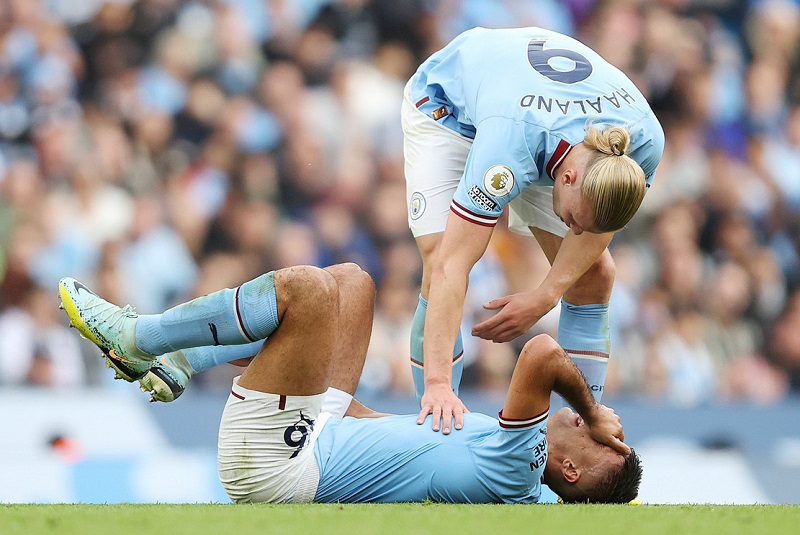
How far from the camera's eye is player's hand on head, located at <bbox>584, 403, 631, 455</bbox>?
3.99 m

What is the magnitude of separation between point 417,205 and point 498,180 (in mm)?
741

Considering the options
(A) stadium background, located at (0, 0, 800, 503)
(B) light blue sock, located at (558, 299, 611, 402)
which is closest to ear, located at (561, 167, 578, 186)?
(B) light blue sock, located at (558, 299, 611, 402)

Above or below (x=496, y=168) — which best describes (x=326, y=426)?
below

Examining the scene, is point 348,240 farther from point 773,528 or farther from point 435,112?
point 773,528

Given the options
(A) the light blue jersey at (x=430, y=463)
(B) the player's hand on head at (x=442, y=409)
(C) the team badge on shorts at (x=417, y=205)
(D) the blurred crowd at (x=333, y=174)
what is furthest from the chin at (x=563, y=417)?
(D) the blurred crowd at (x=333, y=174)

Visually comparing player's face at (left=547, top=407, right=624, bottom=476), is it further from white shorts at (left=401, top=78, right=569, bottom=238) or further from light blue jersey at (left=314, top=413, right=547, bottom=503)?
white shorts at (left=401, top=78, right=569, bottom=238)

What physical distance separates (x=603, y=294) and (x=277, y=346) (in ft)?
5.45

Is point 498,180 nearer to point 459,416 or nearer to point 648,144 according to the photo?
point 648,144

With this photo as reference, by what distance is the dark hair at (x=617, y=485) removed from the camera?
4.04 meters

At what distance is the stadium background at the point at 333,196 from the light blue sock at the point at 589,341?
5.93 ft

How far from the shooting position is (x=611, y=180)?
3951mm

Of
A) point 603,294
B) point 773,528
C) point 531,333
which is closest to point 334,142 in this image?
point 531,333

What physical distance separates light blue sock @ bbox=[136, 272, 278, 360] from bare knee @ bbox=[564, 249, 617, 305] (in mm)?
1588

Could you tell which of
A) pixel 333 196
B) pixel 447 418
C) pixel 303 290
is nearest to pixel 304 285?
pixel 303 290
